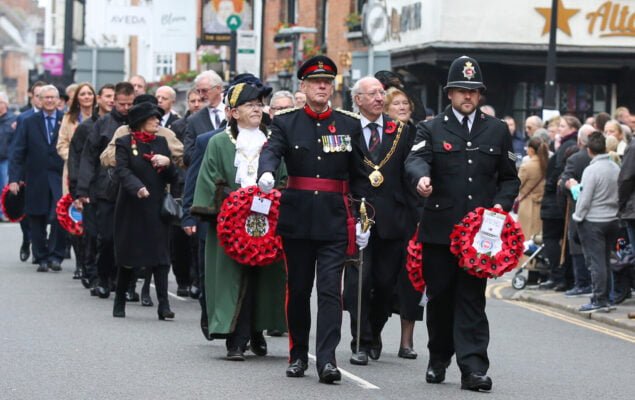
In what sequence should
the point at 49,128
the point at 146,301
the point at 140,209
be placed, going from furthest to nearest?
the point at 49,128 < the point at 146,301 < the point at 140,209

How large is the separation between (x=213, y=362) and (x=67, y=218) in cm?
703

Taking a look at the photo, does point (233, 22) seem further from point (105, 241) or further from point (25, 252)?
point (105, 241)

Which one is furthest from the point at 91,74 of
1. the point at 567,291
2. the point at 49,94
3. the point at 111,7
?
the point at 567,291

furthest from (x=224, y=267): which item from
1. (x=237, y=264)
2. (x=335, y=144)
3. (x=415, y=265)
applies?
(x=335, y=144)

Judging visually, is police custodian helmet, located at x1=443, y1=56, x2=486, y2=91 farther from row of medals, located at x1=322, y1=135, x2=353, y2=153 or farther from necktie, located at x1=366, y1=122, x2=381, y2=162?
necktie, located at x1=366, y1=122, x2=381, y2=162

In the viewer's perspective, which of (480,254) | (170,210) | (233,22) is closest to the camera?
(480,254)

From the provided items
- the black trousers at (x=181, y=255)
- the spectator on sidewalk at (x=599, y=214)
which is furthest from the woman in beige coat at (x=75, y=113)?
the spectator on sidewalk at (x=599, y=214)

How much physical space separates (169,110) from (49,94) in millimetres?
2108

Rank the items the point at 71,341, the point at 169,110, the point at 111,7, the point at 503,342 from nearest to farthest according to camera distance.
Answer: the point at 71,341 < the point at 503,342 < the point at 169,110 < the point at 111,7

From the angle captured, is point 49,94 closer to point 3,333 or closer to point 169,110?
point 169,110

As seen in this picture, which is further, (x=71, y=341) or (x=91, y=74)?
(x=91, y=74)

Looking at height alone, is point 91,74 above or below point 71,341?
above

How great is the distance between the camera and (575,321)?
55.8 feet

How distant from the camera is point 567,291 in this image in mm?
19672
